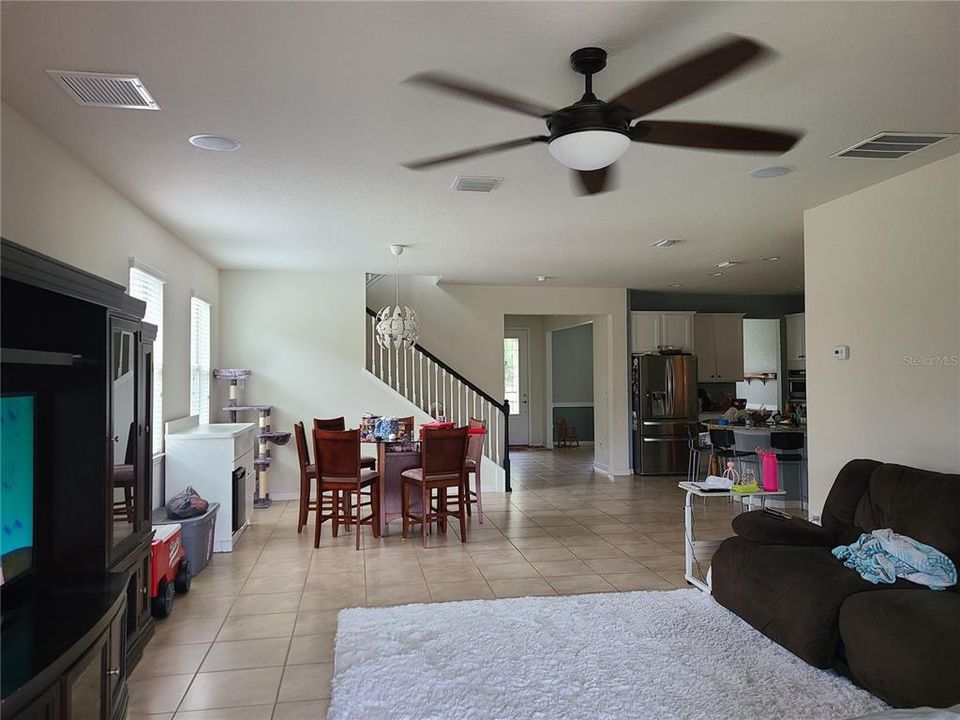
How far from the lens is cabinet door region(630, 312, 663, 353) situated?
9.93 metres

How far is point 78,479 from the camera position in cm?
285

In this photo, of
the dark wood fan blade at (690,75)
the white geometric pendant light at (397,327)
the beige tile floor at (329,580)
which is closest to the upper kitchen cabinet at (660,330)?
the beige tile floor at (329,580)

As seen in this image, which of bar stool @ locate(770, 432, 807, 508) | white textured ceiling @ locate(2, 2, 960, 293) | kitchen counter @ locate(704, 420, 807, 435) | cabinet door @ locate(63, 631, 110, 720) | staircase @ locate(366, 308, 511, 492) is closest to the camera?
cabinet door @ locate(63, 631, 110, 720)

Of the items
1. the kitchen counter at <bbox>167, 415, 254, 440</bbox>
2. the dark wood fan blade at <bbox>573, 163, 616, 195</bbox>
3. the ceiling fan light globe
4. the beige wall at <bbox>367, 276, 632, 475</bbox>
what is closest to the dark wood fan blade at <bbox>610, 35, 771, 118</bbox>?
the ceiling fan light globe

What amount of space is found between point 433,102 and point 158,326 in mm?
3353

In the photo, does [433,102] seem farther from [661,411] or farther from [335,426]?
[661,411]

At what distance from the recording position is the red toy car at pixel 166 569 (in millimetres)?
4008

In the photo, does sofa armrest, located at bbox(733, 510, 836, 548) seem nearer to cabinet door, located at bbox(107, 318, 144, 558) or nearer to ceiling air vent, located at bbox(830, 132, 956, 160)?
ceiling air vent, located at bbox(830, 132, 956, 160)

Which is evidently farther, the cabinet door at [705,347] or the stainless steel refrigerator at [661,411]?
the cabinet door at [705,347]

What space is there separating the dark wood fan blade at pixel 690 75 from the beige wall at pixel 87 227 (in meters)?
2.81

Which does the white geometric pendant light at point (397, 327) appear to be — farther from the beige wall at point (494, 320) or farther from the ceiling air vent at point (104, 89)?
the ceiling air vent at point (104, 89)

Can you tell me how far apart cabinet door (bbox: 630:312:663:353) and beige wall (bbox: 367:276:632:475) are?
17 centimetres

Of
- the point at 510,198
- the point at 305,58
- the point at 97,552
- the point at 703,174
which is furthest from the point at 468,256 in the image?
the point at 97,552

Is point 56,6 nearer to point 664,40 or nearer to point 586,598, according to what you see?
point 664,40
